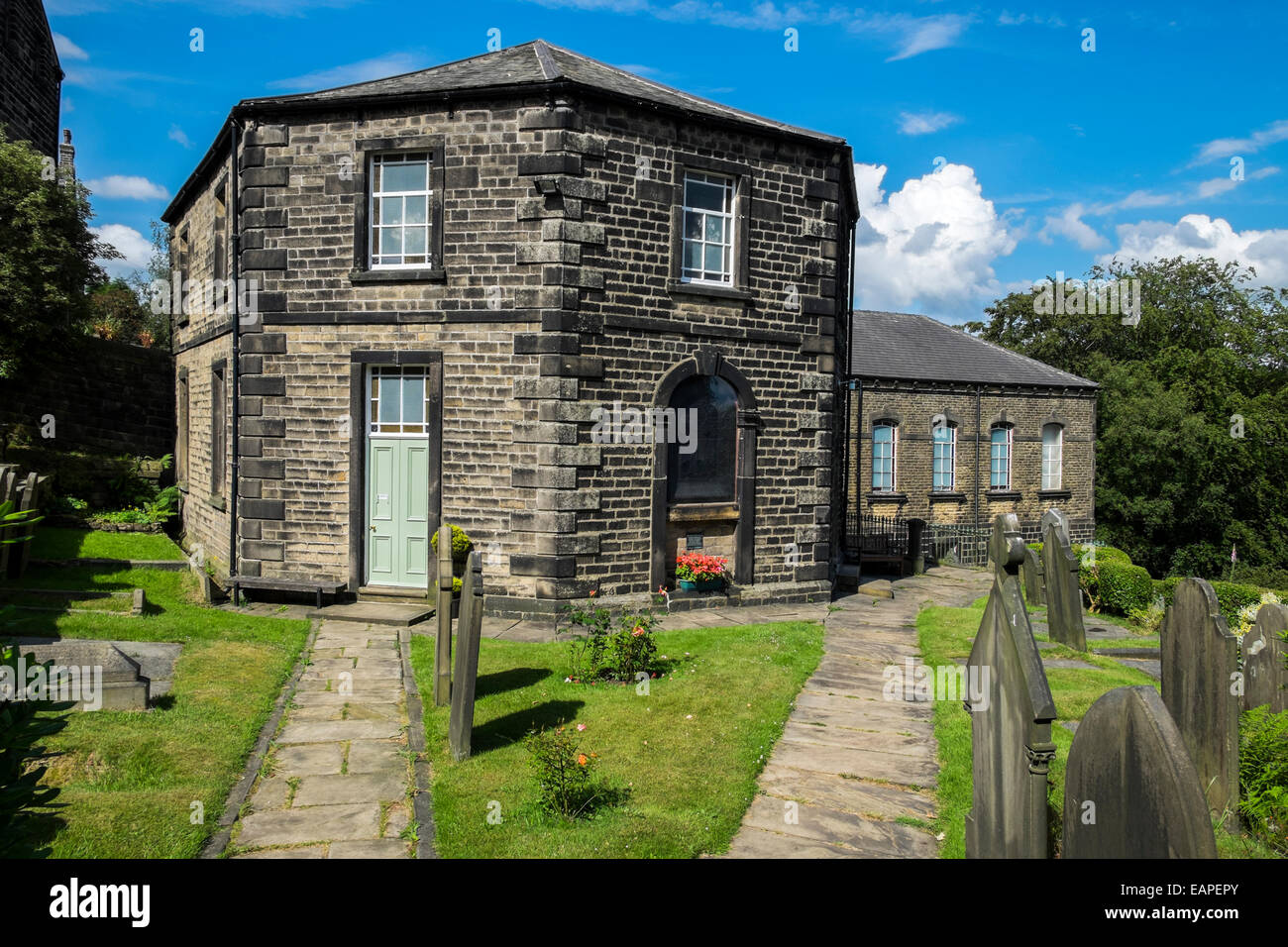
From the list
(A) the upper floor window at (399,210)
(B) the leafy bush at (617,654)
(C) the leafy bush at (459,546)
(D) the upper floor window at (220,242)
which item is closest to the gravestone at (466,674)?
(B) the leafy bush at (617,654)

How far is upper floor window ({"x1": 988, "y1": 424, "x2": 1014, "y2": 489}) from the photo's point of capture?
2945cm

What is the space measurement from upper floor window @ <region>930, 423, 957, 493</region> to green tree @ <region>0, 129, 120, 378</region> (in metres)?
24.5

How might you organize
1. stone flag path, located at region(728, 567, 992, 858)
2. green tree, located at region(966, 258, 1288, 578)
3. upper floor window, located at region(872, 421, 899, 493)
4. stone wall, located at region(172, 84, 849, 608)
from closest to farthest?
1. stone flag path, located at region(728, 567, 992, 858)
2. stone wall, located at region(172, 84, 849, 608)
3. upper floor window, located at region(872, 421, 899, 493)
4. green tree, located at region(966, 258, 1288, 578)

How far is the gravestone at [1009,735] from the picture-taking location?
3961 millimetres

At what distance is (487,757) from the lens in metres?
6.55

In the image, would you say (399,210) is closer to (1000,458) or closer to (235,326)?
(235,326)

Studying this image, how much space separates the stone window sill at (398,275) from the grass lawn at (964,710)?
28.8ft

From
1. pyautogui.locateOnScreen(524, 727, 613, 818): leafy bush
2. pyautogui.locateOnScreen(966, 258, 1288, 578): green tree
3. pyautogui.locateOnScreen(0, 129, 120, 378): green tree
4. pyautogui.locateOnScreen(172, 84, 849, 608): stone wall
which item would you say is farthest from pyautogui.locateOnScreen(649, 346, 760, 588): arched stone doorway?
pyautogui.locateOnScreen(966, 258, 1288, 578): green tree

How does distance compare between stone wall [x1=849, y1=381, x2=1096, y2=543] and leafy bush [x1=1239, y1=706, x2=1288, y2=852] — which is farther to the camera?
stone wall [x1=849, y1=381, x2=1096, y2=543]

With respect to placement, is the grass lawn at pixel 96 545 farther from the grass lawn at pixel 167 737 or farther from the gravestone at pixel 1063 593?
the gravestone at pixel 1063 593

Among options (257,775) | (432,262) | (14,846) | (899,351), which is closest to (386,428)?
(432,262)

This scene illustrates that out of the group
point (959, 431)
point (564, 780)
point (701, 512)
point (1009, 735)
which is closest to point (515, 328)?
point (701, 512)

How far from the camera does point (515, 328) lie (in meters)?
12.4

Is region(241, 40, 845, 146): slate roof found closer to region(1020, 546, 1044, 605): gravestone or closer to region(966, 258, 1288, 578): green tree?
region(1020, 546, 1044, 605): gravestone
